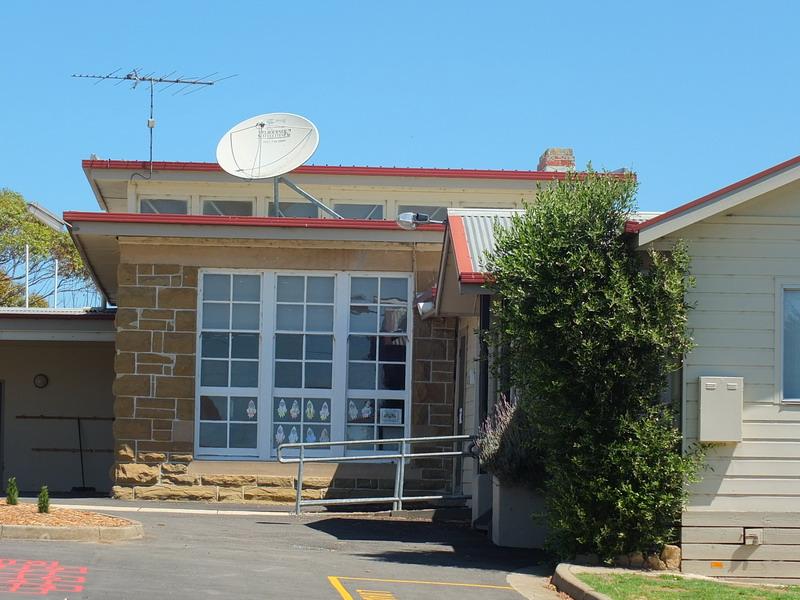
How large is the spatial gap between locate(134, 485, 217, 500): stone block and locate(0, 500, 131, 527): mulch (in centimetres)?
377

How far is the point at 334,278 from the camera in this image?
696 inches

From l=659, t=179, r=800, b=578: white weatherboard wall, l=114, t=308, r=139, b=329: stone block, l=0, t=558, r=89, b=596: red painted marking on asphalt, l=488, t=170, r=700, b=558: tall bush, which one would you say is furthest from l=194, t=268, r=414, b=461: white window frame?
l=0, t=558, r=89, b=596: red painted marking on asphalt

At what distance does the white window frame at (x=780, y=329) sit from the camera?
38.2 ft

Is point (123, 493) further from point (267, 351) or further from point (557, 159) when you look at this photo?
point (557, 159)

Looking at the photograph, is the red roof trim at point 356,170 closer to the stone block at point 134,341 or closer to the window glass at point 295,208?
the window glass at point 295,208

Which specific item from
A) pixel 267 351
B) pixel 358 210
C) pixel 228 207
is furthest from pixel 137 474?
pixel 358 210

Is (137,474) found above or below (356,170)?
below

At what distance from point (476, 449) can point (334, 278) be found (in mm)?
4539

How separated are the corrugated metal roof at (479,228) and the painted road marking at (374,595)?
15.6ft

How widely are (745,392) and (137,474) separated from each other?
8.97 meters

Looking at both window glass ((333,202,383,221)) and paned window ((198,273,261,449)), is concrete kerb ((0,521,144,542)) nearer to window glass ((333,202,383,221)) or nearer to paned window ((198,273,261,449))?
paned window ((198,273,261,449))

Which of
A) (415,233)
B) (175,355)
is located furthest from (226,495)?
(415,233)

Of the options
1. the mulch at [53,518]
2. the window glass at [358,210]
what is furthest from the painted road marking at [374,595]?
the window glass at [358,210]

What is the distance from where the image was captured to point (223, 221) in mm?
17078
